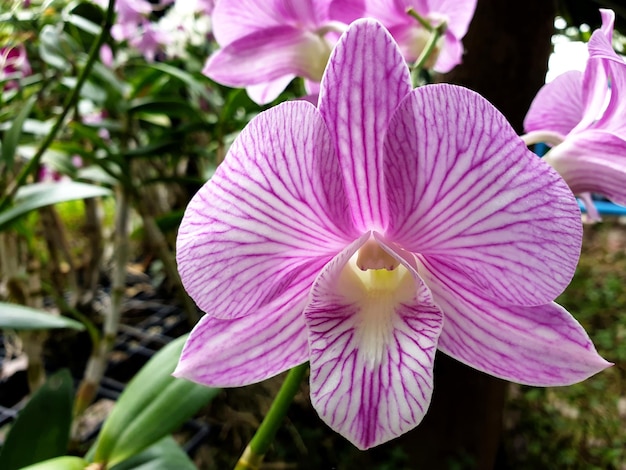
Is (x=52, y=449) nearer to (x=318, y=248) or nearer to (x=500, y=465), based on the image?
(x=318, y=248)

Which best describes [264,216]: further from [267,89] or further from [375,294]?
[267,89]

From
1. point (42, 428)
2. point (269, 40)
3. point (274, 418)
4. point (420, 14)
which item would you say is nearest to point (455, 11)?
point (420, 14)

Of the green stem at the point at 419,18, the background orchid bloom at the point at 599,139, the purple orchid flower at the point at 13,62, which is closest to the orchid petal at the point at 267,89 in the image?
the green stem at the point at 419,18

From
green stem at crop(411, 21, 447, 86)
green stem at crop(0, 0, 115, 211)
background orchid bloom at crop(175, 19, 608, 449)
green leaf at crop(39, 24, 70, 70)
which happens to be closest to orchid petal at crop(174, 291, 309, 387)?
background orchid bloom at crop(175, 19, 608, 449)

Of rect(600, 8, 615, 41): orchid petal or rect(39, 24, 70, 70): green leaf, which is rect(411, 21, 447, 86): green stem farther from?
rect(39, 24, 70, 70): green leaf

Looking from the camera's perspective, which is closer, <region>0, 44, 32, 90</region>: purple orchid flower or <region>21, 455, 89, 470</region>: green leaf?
<region>21, 455, 89, 470</region>: green leaf

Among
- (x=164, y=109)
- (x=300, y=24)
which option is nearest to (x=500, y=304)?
(x=300, y=24)

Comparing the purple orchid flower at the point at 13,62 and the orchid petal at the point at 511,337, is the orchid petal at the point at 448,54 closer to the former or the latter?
the orchid petal at the point at 511,337
